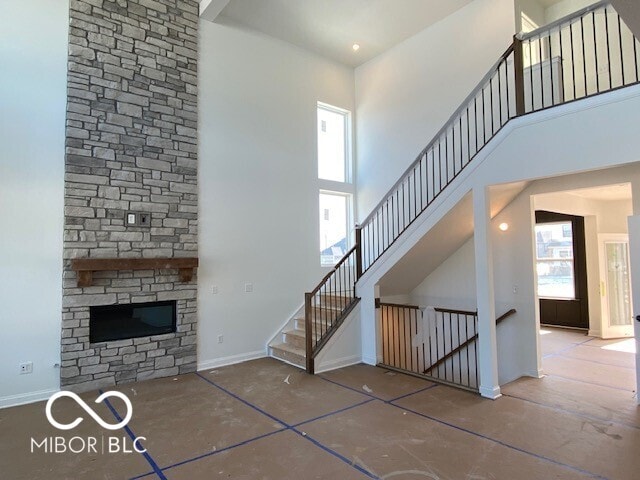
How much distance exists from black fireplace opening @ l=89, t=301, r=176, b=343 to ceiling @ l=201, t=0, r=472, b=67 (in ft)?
14.6

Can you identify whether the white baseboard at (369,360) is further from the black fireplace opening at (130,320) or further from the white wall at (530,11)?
the white wall at (530,11)

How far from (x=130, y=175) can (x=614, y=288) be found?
9.15m

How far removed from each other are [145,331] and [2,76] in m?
3.51

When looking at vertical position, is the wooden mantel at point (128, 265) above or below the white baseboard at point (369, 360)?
above

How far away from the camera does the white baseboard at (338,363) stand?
540 cm

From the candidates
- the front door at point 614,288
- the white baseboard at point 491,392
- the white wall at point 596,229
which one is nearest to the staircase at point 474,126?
the white baseboard at point 491,392

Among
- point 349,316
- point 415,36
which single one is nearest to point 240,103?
point 415,36

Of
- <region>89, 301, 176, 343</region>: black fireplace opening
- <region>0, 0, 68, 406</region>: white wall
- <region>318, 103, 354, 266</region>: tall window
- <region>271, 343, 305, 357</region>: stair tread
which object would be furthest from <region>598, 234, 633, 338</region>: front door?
<region>0, 0, 68, 406</region>: white wall

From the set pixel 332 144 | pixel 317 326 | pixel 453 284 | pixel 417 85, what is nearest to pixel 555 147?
pixel 453 284

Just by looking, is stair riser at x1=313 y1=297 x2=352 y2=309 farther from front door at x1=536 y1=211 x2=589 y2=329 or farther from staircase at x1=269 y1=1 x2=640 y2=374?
front door at x1=536 y1=211 x2=589 y2=329

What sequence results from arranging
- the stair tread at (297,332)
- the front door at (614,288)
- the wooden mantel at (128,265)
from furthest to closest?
1. the front door at (614,288)
2. the stair tread at (297,332)
3. the wooden mantel at (128,265)

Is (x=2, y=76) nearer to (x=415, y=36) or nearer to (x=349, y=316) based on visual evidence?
(x=349, y=316)

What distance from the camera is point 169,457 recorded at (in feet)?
10.2

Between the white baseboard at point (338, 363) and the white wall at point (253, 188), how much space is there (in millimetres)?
1274
